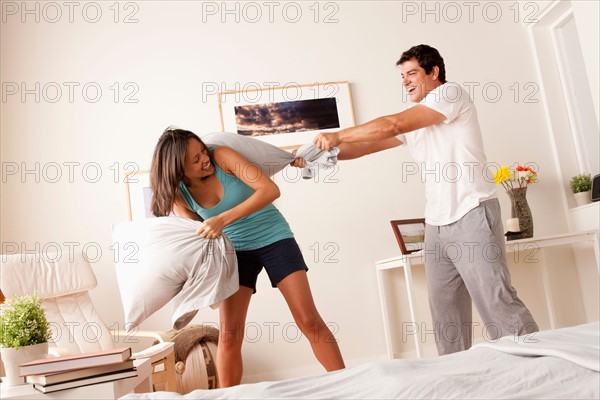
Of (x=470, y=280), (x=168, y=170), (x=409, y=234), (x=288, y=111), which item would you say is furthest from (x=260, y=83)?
(x=470, y=280)

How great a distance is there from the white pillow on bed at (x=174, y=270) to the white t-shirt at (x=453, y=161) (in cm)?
79

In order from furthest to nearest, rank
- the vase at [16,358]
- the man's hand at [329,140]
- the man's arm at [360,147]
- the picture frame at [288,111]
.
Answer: the picture frame at [288,111]
the man's arm at [360,147]
the man's hand at [329,140]
the vase at [16,358]

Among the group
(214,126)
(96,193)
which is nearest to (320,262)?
(214,126)

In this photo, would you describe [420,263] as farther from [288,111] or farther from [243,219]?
[243,219]

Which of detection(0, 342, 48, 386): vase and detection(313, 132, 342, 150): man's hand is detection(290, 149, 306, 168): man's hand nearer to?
detection(313, 132, 342, 150): man's hand

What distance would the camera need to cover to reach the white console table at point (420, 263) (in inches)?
134

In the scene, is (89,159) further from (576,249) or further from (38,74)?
(576,249)

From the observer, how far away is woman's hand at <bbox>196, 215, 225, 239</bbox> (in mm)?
2111

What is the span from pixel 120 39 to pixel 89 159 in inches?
31.2

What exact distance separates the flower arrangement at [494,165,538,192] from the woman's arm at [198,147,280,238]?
209cm

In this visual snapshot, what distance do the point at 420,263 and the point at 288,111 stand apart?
49.3 inches

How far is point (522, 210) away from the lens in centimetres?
381

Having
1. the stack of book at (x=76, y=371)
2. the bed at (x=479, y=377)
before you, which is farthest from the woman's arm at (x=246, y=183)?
the bed at (x=479, y=377)

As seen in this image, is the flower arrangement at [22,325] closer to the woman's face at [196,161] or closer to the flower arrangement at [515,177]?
the woman's face at [196,161]
